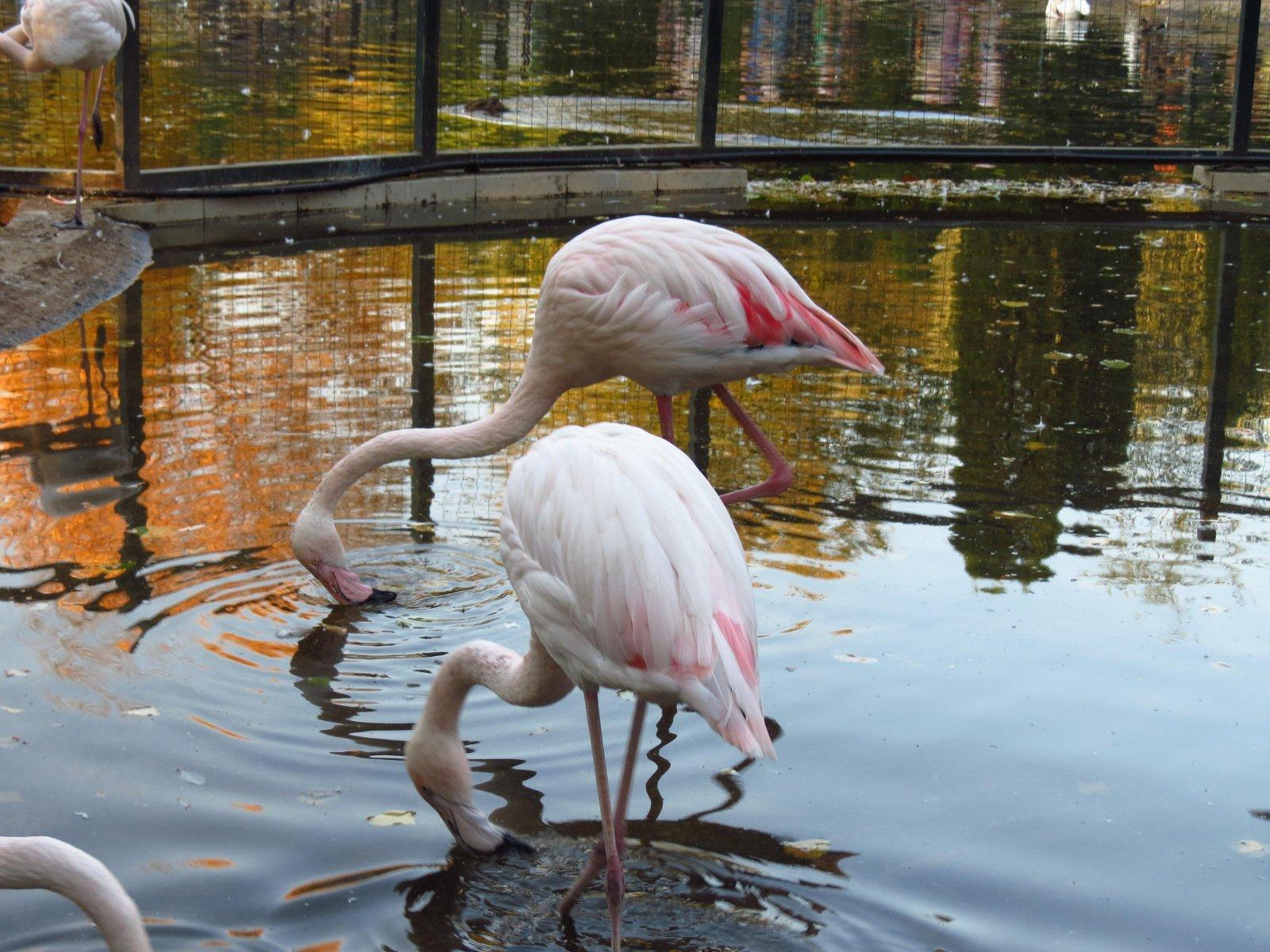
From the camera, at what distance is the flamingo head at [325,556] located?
16.0 ft

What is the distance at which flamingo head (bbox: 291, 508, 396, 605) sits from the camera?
16.0 ft

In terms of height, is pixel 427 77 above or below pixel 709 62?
below

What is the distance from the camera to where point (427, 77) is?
37.9 feet

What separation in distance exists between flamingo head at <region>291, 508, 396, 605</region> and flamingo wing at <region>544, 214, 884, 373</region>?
1.06 metres

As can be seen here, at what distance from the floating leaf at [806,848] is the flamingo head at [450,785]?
0.69 metres

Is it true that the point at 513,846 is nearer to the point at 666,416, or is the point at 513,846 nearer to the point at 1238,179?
the point at 666,416

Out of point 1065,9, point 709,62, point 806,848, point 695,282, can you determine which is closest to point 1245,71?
point 709,62

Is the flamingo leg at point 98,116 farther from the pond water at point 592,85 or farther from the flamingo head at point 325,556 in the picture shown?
the flamingo head at point 325,556

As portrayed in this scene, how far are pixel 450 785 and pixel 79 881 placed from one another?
115cm

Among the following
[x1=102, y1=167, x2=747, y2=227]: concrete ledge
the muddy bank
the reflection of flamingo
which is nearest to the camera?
the muddy bank

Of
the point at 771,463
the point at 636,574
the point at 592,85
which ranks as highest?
the point at 592,85

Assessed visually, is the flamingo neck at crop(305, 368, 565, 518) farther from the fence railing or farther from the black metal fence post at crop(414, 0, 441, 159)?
the black metal fence post at crop(414, 0, 441, 159)

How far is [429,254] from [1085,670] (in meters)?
6.45

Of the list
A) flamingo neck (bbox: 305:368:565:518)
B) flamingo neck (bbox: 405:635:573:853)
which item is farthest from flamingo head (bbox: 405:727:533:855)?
flamingo neck (bbox: 305:368:565:518)
